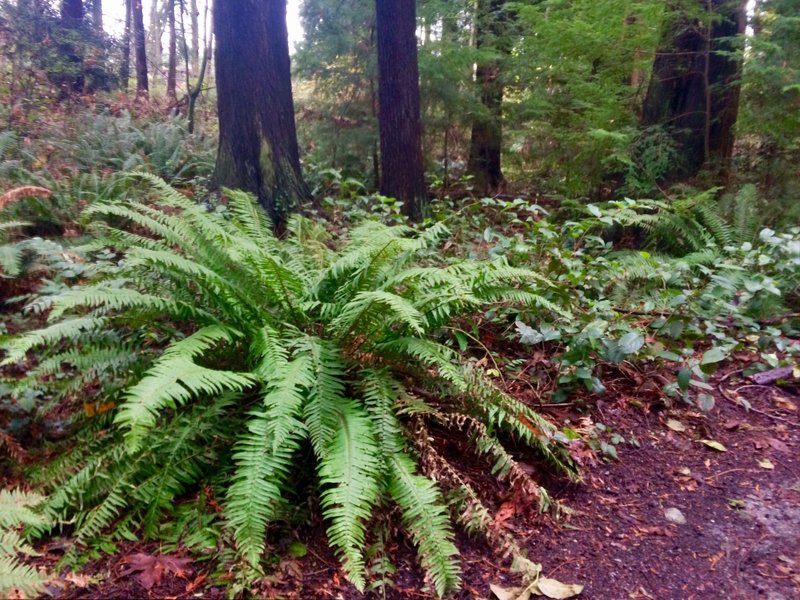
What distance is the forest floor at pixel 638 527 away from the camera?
2.08m

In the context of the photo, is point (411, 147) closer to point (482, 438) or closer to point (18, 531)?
point (482, 438)

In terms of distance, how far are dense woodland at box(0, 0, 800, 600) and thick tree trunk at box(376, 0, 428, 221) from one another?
0.36 feet

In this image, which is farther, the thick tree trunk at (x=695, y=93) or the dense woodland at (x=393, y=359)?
the thick tree trunk at (x=695, y=93)

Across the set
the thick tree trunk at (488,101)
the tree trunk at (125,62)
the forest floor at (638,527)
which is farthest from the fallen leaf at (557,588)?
the tree trunk at (125,62)

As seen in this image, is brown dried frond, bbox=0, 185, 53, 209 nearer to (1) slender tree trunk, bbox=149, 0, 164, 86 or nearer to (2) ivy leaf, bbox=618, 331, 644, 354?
(2) ivy leaf, bbox=618, 331, 644, 354

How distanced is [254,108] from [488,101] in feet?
14.6

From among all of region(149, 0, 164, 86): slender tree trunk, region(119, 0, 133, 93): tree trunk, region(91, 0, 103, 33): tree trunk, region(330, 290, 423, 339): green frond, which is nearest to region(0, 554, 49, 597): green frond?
region(330, 290, 423, 339): green frond

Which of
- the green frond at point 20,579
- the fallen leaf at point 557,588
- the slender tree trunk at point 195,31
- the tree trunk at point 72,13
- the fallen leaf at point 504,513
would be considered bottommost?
the fallen leaf at point 557,588

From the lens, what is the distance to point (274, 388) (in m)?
2.38

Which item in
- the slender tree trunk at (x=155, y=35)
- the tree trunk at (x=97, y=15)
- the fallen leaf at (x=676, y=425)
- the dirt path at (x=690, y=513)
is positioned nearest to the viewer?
the dirt path at (x=690, y=513)

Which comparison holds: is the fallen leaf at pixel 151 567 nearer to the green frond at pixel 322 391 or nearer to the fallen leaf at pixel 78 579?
the fallen leaf at pixel 78 579

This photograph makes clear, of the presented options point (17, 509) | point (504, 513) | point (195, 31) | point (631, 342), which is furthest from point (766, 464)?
point (195, 31)

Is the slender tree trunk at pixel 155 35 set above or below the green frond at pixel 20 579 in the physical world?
above

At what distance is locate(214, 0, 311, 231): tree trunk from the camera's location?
5.43 metres
